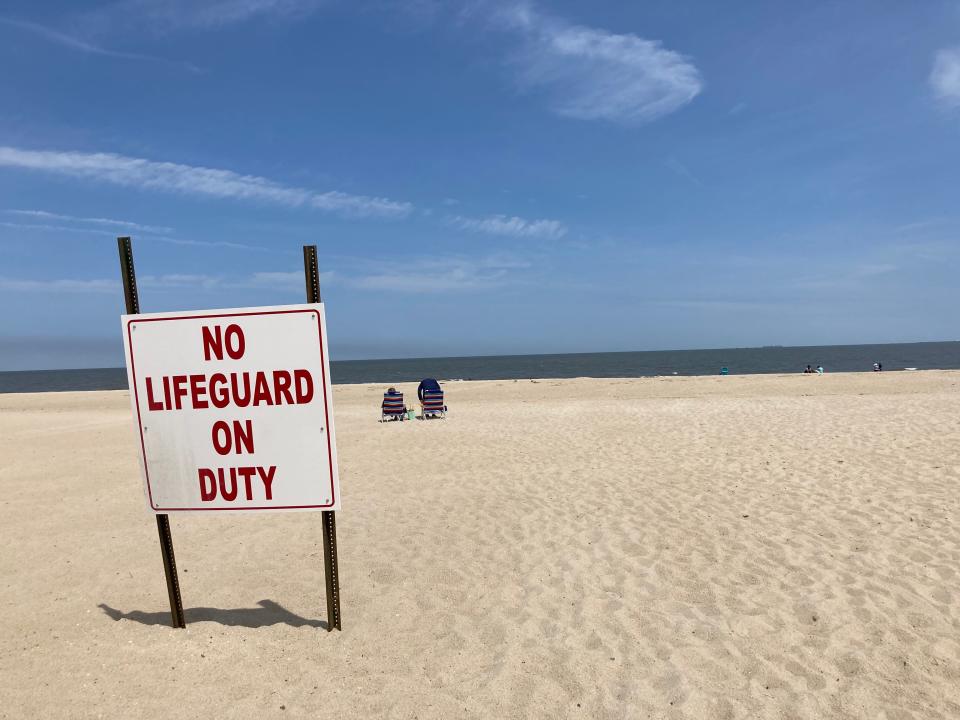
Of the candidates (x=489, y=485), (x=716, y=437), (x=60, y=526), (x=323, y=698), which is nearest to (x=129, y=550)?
(x=60, y=526)

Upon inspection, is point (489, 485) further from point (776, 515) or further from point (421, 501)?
point (776, 515)

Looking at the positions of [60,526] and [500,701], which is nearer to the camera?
[500,701]

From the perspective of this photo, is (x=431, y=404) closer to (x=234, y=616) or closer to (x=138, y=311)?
(x=234, y=616)

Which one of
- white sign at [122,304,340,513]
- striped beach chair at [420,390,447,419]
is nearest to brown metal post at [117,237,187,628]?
white sign at [122,304,340,513]

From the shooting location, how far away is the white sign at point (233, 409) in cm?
420

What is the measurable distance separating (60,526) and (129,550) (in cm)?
199

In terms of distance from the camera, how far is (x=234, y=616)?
16.2ft

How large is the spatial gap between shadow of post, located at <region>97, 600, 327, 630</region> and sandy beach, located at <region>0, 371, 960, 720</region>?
33 millimetres

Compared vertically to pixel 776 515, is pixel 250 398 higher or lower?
higher

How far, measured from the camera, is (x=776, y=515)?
730cm

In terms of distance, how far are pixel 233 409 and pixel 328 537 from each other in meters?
1.22

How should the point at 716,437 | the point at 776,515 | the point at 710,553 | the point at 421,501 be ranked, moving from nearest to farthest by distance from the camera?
the point at 710,553, the point at 776,515, the point at 421,501, the point at 716,437

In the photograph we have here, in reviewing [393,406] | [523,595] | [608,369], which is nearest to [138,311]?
[523,595]

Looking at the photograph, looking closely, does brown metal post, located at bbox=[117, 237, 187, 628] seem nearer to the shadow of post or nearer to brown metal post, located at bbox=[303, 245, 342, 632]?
the shadow of post
